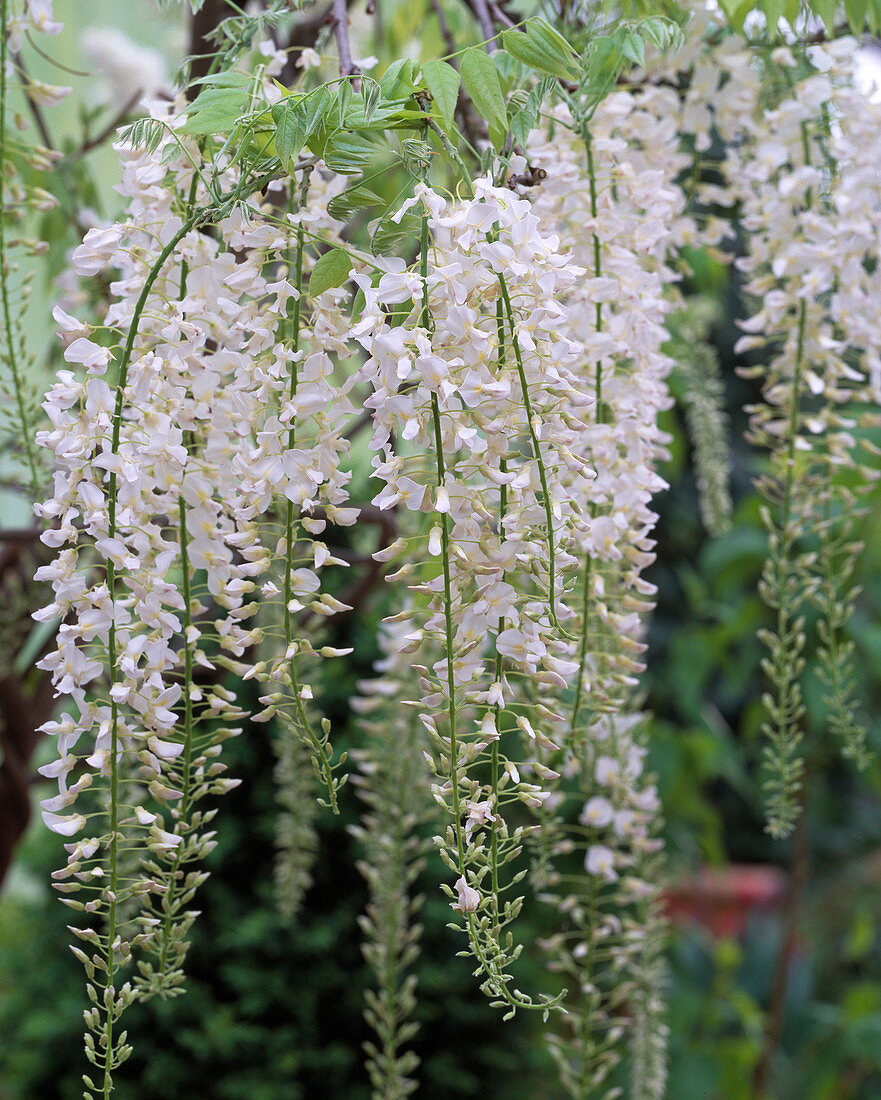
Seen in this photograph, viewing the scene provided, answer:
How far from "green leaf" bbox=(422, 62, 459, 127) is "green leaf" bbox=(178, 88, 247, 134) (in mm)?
111

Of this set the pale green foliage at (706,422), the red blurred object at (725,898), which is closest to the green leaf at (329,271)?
the pale green foliage at (706,422)

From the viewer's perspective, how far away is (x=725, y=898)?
2949 mm

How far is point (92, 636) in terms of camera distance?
1.92 feet

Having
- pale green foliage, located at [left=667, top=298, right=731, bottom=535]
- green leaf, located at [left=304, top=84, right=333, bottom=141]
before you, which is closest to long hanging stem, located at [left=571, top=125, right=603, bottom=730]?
green leaf, located at [left=304, top=84, right=333, bottom=141]

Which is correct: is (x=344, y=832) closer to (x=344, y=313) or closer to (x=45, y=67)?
(x=344, y=313)

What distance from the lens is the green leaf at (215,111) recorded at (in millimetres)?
585

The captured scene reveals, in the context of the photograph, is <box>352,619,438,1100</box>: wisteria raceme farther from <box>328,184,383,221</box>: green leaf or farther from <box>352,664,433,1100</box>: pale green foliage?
<box>328,184,383,221</box>: green leaf

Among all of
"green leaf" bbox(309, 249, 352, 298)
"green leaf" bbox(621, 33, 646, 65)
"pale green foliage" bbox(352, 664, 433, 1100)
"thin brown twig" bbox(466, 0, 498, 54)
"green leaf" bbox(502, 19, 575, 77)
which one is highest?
"thin brown twig" bbox(466, 0, 498, 54)

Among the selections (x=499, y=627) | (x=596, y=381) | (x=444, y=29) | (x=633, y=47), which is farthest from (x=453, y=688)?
(x=444, y=29)

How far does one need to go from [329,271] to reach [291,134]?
0.08m

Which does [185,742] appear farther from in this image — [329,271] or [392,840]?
[392,840]

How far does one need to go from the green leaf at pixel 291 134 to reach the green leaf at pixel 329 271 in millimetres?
56

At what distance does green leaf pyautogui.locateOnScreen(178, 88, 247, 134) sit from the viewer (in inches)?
23.0

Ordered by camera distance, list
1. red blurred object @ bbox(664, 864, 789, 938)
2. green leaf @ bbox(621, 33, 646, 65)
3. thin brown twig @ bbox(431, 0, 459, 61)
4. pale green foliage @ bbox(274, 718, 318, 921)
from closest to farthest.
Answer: green leaf @ bbox(621, 33, 646, 65), thin brown twig @ bbox(431, 0, 459, 61), pale green foliage @ bbox(274, 718, 318, 921), red blurred object @ bbox(664, 864, 789, 938)
